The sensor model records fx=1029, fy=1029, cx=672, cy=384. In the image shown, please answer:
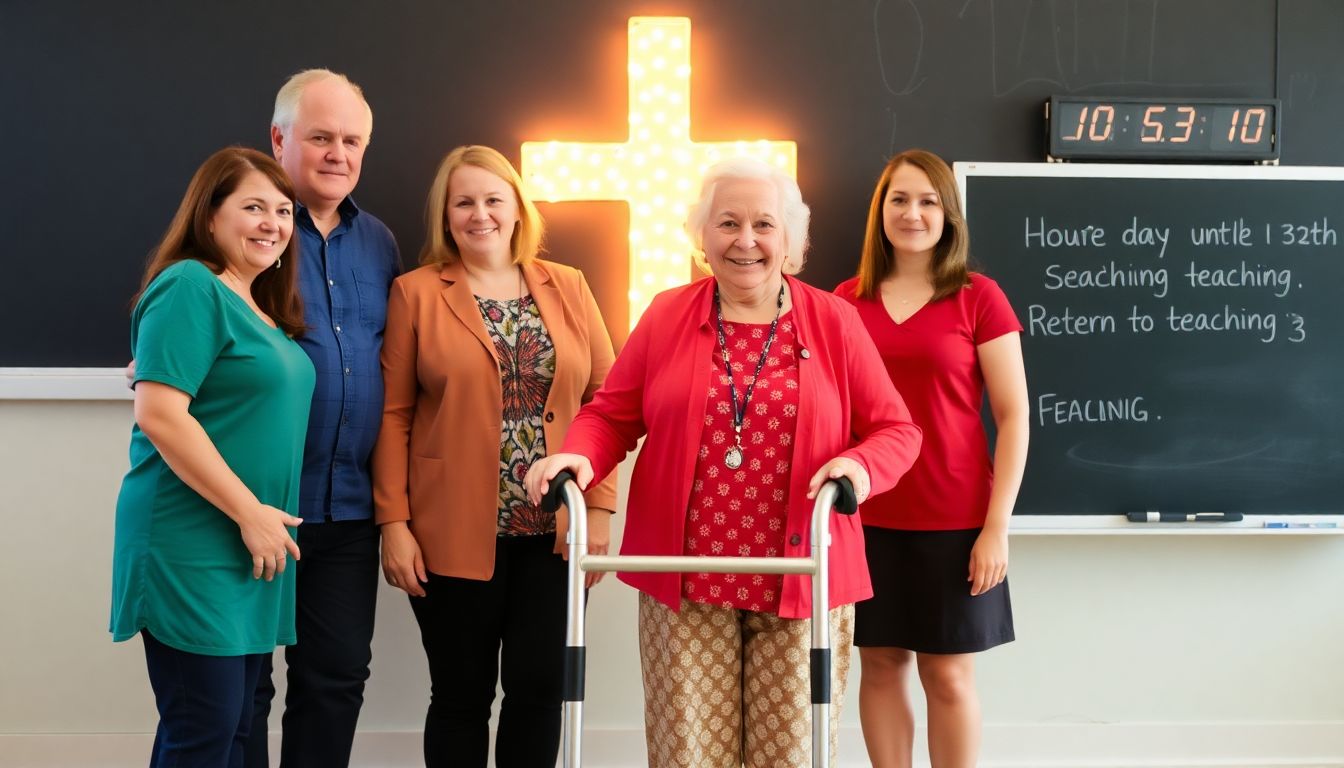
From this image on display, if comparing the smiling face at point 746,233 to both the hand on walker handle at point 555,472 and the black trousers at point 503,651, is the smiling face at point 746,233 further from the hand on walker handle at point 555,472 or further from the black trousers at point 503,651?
the black trousers at point 503,651

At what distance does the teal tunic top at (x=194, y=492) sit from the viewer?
1740 millimetres

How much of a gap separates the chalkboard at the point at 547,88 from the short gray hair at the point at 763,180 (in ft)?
3.42

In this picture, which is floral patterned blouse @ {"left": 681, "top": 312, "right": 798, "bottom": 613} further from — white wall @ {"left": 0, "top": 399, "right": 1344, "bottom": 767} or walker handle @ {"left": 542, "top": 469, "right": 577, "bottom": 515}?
white wall @ {"left": 0, "top": 399, "right": 1344, "bottom": 767}

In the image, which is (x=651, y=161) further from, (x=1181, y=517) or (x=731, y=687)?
(x=1181, y=517)

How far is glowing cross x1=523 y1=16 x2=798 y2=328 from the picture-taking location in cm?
281

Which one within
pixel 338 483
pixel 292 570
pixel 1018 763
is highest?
pixel 338 483

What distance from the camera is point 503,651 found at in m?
2.19

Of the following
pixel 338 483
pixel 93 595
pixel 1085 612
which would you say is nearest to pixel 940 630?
pixel 1085 612

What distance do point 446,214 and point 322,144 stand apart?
11.2 inches

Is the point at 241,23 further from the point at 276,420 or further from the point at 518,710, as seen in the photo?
the point at 518,710

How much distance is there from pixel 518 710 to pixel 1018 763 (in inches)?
64.0

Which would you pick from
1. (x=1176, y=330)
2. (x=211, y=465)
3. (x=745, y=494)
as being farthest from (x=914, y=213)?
(x=211, y=465)

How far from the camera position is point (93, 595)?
2896mm

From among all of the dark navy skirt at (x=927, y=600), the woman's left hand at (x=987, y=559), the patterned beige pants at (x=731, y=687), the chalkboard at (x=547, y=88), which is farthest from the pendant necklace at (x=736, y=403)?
the chalkboard at (x=547, y=88)
